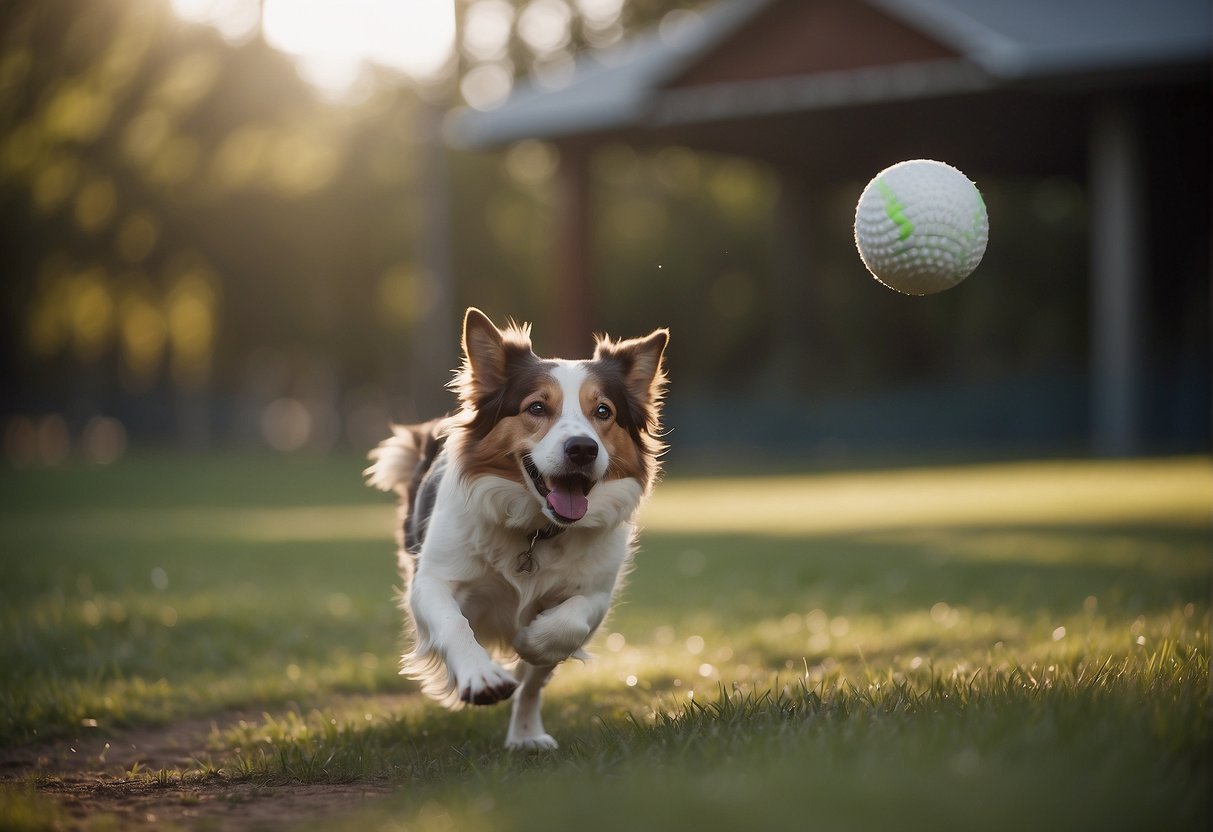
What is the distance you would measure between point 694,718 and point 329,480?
22515mm

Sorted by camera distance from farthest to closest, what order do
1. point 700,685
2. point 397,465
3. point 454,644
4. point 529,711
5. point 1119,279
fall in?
point 1119,279 → point 397,465 → point 700,685 → point 529,711 → point 454,644

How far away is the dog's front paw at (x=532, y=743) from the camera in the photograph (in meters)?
5.39

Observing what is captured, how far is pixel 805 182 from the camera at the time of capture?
89.0 feet

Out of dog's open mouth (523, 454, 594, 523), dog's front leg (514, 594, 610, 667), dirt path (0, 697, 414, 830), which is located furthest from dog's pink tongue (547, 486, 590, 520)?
dirt path (0, 697, 414, 830)

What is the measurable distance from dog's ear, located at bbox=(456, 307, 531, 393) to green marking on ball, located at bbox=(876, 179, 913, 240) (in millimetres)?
1622

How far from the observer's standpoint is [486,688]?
15.2ft

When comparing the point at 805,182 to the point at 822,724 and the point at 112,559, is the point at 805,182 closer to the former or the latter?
the point at 112,559

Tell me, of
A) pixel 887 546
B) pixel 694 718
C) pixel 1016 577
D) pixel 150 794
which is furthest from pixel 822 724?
pixel 887 546

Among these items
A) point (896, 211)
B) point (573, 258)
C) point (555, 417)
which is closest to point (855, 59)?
point (573, 258)

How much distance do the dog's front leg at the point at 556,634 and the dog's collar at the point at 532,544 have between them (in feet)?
0.72

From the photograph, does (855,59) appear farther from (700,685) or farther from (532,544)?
(532,544)

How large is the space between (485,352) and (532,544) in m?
0.84

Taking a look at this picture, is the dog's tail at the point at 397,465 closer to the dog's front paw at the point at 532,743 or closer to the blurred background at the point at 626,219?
the dog's front paw at the point at 532,743

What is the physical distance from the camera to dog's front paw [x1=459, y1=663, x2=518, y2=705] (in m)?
4.62
